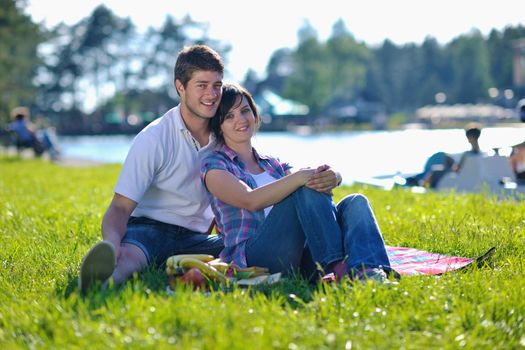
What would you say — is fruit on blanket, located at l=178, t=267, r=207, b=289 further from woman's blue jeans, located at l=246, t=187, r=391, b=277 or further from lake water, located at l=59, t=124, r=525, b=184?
lake water, located at l=59, t=124, r=525, b=184

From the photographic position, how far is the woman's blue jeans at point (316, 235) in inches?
136

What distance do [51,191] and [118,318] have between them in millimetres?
7281

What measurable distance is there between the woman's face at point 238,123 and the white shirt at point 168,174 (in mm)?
115

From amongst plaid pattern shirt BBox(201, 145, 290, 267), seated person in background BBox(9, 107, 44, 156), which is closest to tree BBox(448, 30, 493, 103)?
seated person in background BBox(9, 107, 44, 156)

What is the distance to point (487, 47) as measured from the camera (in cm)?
8150

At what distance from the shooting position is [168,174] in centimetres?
400

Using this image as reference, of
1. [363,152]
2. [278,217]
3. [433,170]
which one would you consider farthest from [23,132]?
[278,217]

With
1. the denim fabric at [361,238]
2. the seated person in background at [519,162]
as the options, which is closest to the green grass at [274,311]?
the denim fabric at [361,238]

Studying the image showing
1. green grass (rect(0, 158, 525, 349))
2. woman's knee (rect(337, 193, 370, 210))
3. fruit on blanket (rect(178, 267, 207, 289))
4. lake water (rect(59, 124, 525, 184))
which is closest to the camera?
green grass (rect(0, 158, 525, 349))

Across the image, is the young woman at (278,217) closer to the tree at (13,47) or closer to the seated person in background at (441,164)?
the seated person in background at (441,164)

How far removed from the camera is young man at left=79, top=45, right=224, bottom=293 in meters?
3.77

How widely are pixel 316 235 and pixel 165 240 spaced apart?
0.96 metres

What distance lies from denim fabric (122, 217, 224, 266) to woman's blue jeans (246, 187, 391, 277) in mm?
535

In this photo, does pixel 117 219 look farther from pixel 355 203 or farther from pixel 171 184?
pixel 355 203
